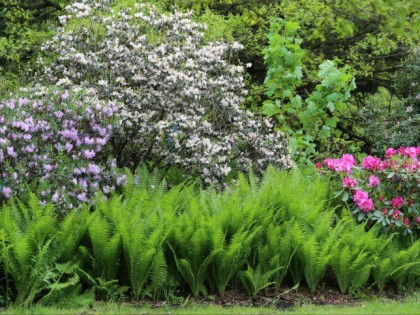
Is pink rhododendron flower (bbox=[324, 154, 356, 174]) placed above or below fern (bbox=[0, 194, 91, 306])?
above

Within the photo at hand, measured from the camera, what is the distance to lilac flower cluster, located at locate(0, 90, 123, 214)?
7.46 metres

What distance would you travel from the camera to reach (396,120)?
13.6 metres

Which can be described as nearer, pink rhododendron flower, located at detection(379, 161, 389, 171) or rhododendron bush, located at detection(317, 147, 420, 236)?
rhododendron bush, located at detection(317, 147, 420, 236)

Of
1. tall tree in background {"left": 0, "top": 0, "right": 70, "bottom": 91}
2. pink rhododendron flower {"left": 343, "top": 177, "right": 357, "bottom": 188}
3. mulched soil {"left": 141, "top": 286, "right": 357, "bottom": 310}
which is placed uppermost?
tall tree in background {"left": 0, "top": 0, "right": 70, "bottom": 91}

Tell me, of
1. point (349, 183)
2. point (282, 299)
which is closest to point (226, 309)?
point (282, 299)

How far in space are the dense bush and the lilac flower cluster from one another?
268mm

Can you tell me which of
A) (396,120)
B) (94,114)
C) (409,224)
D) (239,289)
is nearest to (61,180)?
(94,114)

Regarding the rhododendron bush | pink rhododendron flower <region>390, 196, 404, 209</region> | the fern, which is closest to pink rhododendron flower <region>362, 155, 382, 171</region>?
the rhododendron bush

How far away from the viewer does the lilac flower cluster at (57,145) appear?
7.46 metres

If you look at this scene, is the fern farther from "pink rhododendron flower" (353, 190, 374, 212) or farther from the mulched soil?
"pink rhododendron flower" (353, 190, 374, 212)

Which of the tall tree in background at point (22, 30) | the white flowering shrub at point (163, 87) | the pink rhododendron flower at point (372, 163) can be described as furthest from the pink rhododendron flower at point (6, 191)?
the tall tree in background at point (22, 30)

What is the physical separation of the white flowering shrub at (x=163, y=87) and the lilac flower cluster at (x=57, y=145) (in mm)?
563

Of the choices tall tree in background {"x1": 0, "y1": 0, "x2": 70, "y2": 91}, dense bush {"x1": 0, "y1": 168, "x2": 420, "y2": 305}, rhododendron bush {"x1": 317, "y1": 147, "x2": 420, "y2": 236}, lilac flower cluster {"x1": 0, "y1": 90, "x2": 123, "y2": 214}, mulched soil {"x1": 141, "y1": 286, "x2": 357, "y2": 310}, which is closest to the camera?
dense bush {"x1": 0, "y1": 168, "x2": 420, "y2": 305}

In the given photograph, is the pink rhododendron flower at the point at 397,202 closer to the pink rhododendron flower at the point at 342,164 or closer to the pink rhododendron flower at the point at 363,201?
the pink rhododendron flower at the point at 363,201
